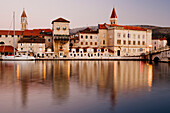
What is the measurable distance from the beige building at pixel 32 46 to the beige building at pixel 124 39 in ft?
71.0

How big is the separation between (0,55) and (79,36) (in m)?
27.7

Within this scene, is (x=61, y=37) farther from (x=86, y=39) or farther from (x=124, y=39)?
(x=124, y=39)

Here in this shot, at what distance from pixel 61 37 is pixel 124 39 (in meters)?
23.8

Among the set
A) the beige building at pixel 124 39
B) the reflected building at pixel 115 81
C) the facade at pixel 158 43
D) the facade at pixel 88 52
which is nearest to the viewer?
the reflected building at pixel 115 81

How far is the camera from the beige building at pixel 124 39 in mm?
79250

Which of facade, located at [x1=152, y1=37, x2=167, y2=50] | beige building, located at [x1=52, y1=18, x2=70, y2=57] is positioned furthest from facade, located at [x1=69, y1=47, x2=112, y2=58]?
facade, located at [x1=152, y1=37, x2=167, y2=50]

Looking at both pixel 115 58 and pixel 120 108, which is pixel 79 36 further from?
pixel 120 108

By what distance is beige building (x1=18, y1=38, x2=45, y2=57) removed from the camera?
72375 millimetres

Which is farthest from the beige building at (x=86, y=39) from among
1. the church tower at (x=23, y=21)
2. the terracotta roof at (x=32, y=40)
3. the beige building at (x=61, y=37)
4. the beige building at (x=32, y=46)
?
the church tower at (x=23, y=21)

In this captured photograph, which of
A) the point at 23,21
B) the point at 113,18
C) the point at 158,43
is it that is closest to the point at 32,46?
the point at 23,21

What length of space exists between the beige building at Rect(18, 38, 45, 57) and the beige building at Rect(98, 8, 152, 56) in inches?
852

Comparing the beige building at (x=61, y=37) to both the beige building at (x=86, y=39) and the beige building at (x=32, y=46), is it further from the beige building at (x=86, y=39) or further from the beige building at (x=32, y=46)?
the beige building at (x=86, y=39)

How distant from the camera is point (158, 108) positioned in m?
10.2

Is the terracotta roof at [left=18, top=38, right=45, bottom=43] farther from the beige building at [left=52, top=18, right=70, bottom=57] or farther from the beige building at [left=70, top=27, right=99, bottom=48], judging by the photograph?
the beige building at [left=70, top=27, right=99, bottom=48]
